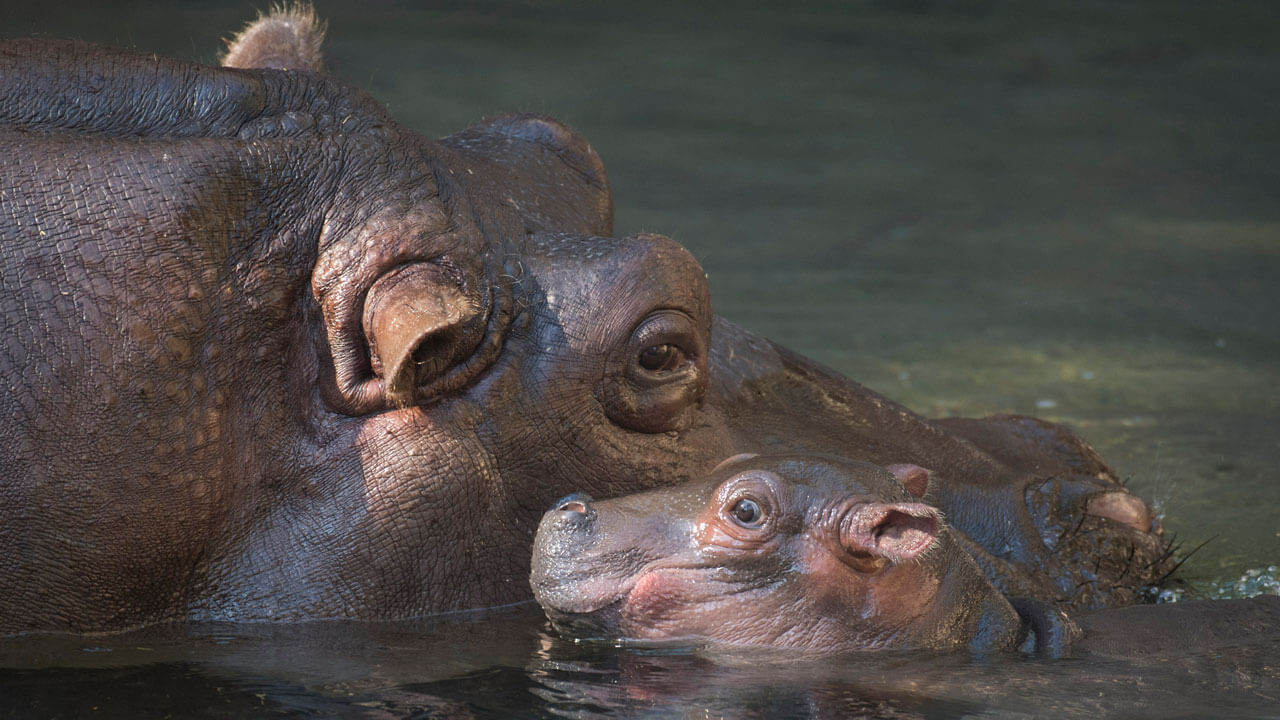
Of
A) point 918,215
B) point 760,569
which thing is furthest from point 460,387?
point 918,215

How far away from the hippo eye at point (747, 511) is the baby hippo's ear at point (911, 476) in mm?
436

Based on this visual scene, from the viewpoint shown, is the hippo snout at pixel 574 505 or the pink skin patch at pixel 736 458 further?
the pink skin patch at pixel 736 458

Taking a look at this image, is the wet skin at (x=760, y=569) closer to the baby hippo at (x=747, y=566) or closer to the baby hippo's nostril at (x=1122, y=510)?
the baby hippo at (x=747, y=566)

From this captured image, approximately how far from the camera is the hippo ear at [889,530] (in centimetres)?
365

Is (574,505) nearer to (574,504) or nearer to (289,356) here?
(574,504)

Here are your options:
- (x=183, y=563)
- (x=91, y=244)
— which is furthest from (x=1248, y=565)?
(x=91, y=244)

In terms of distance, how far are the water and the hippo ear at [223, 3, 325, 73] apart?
0.31m

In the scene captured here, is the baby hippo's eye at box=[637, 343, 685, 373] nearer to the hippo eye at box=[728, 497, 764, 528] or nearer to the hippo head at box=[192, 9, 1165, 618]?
the hippo head at box=[192, 9, 1165, 618]

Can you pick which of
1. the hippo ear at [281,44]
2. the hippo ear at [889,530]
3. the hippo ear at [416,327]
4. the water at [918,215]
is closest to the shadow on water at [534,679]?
the water at [918,215]

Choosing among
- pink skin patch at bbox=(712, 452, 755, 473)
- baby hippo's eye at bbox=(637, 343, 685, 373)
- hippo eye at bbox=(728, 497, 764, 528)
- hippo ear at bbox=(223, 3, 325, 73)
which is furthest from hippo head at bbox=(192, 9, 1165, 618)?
hippo ear at bbox=(223, 3, 325, 73)

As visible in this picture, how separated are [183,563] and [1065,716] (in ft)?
6.24

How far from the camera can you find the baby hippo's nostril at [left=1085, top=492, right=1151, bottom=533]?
4363 millimetres

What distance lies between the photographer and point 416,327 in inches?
141

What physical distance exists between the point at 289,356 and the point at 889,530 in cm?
138
